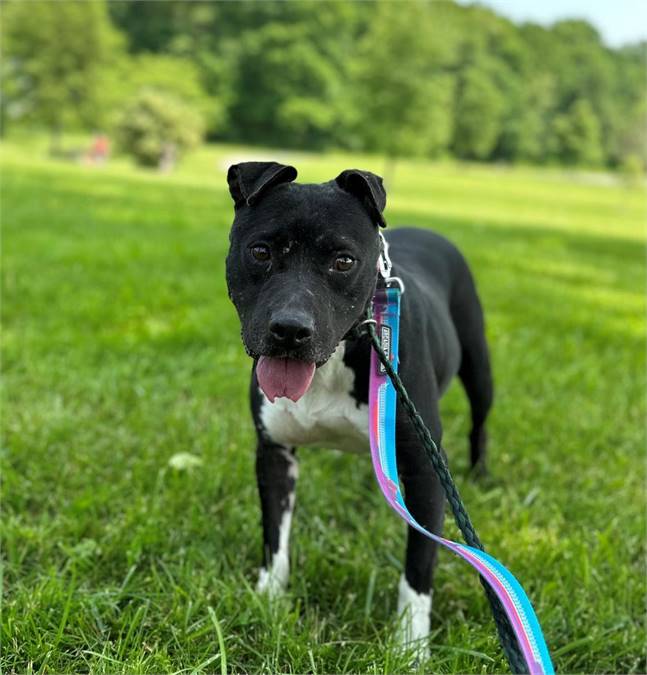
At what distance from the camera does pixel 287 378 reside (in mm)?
2100

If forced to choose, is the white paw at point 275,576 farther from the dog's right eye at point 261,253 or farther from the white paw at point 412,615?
the dog's right eye at point 261,253

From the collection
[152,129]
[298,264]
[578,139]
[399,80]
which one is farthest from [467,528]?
[578,139]

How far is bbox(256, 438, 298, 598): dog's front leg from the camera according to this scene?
2.74m

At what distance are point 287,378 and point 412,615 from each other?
992mm

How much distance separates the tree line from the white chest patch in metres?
26.8

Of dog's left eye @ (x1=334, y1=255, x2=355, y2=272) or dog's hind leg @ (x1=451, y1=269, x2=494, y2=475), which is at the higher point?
dog's left eye @ (x1=334, y1=255, x2=355, y2=272)

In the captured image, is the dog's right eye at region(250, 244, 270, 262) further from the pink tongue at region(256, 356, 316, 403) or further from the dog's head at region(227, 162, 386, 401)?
the pink tongue at region(256, 356, 316, 403)

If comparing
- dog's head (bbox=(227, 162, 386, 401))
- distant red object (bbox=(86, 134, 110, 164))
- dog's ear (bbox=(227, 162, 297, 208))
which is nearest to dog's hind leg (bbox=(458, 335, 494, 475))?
dog's head (bbox=(227, 162, 386, 401))

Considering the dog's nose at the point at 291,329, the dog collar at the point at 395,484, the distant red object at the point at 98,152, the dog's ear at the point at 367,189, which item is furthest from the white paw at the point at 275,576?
the distant red object at the point at 98,152

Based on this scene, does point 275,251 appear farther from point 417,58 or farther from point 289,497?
point 417,58

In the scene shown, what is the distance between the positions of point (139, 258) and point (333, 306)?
6.02 metres

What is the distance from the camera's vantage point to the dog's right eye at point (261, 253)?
2160 mm

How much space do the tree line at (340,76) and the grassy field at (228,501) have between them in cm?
2346

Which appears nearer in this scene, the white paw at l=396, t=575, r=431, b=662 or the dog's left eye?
the dog's left eye
